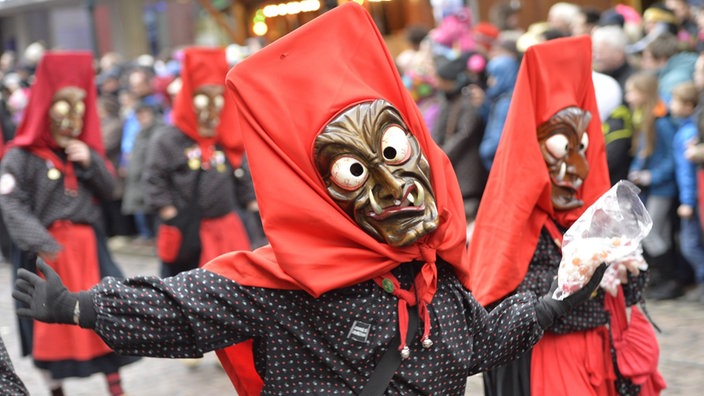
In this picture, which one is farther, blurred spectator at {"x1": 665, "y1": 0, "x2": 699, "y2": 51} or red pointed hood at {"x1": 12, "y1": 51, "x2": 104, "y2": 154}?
blurred spectator at {"x1": 665, "y1": 0, "x2": 699, "y2": 51}

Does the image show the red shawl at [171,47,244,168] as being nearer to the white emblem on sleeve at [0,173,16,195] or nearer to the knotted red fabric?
the white emblem on sleeve at [0,173,16,195]

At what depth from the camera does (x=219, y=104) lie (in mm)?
7352

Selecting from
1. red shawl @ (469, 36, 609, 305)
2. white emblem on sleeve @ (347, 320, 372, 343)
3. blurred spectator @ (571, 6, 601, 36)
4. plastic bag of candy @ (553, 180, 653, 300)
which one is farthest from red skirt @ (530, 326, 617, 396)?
blurred spectator @ (571, 6, 601, 36)

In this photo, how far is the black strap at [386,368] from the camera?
3188 mm

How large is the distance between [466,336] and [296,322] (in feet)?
1.76

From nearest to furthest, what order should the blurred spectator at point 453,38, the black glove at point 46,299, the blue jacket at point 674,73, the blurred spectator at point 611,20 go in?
1. the black glove at point 46,299
2. the blue jacket at point 674,73
3. the blurred spectator at point 611,20
4. the blurred spectator at point 453,38

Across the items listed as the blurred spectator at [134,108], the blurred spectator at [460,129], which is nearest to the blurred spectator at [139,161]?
the blurred spectator at [134,108]

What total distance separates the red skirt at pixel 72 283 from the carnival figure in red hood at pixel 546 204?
303 cm

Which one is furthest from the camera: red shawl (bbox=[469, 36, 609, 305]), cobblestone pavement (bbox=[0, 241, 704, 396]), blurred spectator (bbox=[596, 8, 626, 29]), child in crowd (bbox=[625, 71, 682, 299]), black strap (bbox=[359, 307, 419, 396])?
blurred spectator (bbox=[596, 8, 626, 29])

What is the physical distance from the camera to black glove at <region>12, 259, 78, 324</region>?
3066 mm

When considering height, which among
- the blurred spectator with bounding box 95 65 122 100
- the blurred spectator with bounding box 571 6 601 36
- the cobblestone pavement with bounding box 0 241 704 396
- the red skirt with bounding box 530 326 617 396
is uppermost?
the blurred spectator with bounding box 571 6 601 36

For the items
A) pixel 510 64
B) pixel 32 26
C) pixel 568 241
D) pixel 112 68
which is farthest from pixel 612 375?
pixel 32 26

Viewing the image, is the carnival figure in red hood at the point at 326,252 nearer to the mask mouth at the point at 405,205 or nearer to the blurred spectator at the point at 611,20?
the mask mouth at the point at 405,205

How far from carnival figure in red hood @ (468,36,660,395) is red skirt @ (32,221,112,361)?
3.03 m
